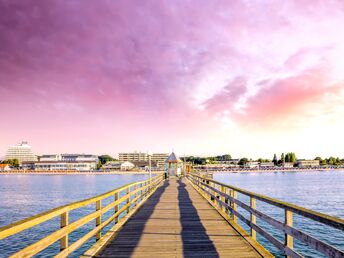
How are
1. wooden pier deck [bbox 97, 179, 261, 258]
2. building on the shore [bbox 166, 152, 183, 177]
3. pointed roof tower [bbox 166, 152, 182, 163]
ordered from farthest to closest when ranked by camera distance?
building on the shore [bbox 166, 152, 183, 177]
pointed roof tower [bbox 166, 152, 182, 163]
wooden pier deck [bbox 97, 179, 261, 258]

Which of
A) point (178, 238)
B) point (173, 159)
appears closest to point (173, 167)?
point (173, 159)

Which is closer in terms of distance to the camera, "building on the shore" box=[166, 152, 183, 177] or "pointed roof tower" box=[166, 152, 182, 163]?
"pointed roof tower" box=[166, 152, 182, 163]

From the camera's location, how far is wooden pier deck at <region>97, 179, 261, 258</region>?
680 centimetres

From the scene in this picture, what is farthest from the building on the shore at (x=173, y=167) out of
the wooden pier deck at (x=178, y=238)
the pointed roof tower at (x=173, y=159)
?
the wooden pier deck at (x=178, y=238)

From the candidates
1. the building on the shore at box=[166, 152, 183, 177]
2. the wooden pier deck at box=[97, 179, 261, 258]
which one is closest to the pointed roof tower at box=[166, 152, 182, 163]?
the building on the shore at box=[166, 152, 183, 177]

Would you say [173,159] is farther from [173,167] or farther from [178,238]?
[178,238]

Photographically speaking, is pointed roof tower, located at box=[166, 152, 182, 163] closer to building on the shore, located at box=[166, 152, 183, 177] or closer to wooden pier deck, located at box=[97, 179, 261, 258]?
building on the shore, located at box=[166, 152, 183, 177]

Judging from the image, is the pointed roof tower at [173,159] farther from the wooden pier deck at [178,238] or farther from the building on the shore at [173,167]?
the wooden pier deck at [178,238]

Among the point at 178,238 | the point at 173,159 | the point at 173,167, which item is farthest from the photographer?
the point at 173,167

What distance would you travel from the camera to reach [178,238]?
26.9ft

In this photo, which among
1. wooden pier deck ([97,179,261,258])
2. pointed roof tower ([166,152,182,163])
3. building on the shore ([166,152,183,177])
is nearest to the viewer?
wooden pier deck ([97,179,261,258])

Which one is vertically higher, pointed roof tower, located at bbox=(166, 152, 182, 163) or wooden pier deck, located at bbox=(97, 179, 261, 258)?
pointed roof tower, located at bbox=(166, 152, 182, 163)

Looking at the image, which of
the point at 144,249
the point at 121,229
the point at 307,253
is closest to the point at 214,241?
the point at 144,249

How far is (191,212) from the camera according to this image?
505 inches
